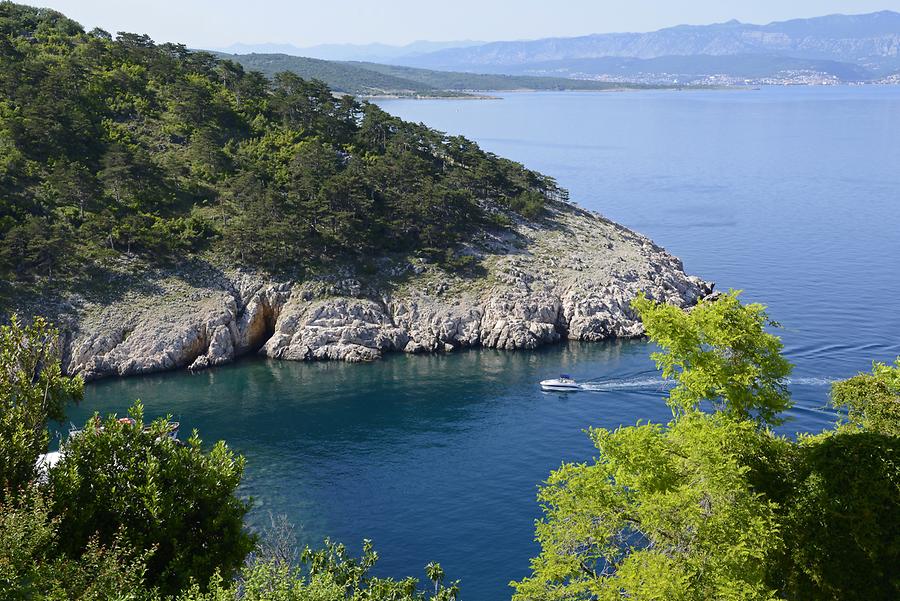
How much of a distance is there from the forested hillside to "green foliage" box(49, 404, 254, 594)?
194 feet

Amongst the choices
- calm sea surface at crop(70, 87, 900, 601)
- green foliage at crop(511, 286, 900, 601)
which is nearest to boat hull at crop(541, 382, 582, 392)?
calm sea surface at crop(70, 87, 900, 601)

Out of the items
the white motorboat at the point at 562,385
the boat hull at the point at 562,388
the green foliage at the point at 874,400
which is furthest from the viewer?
the white motorboat at the point at 562,385

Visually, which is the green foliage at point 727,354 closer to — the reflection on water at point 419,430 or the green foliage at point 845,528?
the green foliage at point 845,528

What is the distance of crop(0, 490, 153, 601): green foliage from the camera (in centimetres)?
1816

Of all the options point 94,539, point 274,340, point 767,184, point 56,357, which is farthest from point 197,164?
point 767,184

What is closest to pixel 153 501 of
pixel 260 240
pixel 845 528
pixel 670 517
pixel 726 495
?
pixel 670 517

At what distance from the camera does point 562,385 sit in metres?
70.4

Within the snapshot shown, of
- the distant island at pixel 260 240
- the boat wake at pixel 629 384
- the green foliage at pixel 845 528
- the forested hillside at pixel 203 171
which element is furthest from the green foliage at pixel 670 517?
the forested hillside at pixel 203 171

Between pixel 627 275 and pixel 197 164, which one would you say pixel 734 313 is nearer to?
pixel 627 275

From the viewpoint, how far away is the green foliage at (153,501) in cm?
2406

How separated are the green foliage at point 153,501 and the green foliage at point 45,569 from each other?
7.61 ft

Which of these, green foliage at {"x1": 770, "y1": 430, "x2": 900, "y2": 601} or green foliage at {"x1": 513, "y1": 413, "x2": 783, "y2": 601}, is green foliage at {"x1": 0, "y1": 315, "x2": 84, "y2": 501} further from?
green foliage at {"x1": 770, "y1": 430, "x2": 900, "y2": 601}

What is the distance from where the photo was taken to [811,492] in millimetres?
26609

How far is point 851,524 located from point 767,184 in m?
158
